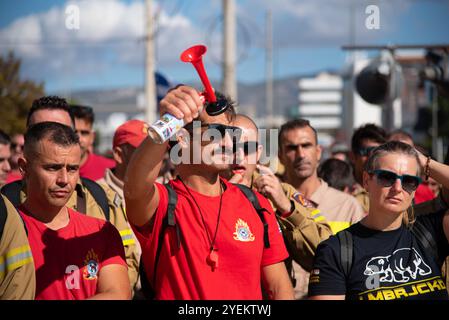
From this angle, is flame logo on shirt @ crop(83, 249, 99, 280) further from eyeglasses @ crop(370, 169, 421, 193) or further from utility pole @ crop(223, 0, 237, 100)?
utility pole @ crop(223, 0, 237, 100)

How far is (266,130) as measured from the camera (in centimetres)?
600

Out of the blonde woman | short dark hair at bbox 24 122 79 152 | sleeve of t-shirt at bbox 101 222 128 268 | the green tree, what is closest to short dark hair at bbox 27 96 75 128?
short dark hair at bbox 24 122 79 152

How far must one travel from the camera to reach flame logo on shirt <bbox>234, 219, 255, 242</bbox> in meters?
3.72

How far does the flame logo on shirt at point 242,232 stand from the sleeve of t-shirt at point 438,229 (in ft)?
3.79

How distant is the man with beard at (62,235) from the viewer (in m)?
3.76

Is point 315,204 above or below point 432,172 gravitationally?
below

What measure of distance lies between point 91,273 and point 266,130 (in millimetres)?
2575

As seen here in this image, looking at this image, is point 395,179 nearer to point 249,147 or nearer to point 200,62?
point 249,147

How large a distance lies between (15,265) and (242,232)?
1.14 m

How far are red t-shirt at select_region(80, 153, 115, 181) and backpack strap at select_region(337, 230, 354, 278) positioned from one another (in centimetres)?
384

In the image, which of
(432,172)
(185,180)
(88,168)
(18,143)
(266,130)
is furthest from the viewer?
(18,143)

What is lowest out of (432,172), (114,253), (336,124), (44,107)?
(336,124)

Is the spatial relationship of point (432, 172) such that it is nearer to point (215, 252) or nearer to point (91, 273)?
point (215, 252)
